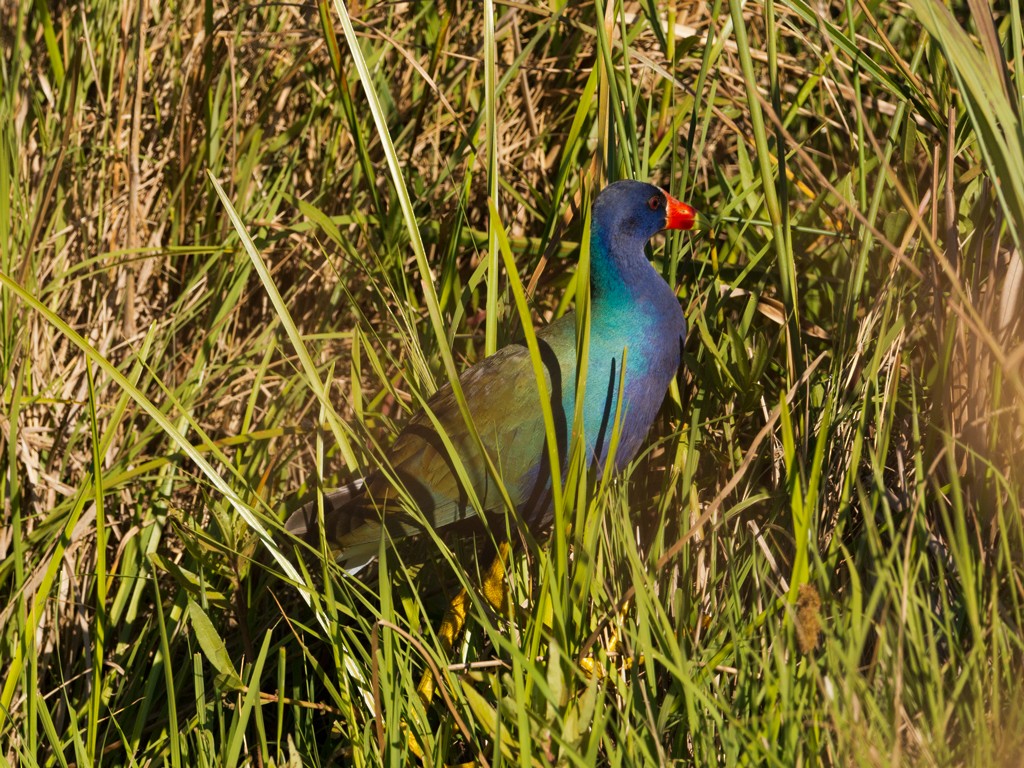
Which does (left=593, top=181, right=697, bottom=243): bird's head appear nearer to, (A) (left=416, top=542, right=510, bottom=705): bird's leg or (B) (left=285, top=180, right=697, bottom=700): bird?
(B) (left=285, top=180, right=697, bottom=700): bird

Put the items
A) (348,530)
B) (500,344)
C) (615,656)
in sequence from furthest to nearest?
(500,344)
(348,530)
(615,656)

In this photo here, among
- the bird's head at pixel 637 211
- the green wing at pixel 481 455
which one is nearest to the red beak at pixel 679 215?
the bird's head at pixel 637 211

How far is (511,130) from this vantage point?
107 inches

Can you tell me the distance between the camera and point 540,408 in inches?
80.5

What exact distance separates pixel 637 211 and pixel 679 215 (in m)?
0.09

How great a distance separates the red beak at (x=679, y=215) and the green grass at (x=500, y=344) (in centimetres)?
8

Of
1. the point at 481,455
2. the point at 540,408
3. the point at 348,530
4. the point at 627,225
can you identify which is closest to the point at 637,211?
the point at 627,225

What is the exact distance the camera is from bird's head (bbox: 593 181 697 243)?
2.03 meters

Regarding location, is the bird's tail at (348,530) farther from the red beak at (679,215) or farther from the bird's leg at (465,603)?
the red beak at (679,215)

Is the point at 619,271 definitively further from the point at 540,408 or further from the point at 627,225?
the point at 540,408

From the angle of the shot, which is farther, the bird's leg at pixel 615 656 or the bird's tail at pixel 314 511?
the bird's tail at pixel 314 511

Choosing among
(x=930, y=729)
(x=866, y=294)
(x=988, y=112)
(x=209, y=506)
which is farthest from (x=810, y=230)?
(x=209, y=506)

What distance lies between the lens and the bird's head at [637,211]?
6.66 ft

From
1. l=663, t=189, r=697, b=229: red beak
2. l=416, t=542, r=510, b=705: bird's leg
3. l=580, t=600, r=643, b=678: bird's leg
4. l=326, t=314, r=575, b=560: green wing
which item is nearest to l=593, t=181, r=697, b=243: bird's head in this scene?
l=663, t=189, r=697, b=229: red beak
